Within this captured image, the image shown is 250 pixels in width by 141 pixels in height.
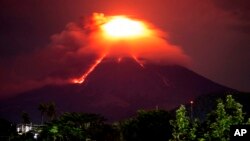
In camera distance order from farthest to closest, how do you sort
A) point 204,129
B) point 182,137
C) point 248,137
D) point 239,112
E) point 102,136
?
point 102,136 < point 204,129 < point 182,137 < point 239,112 < point 248,137

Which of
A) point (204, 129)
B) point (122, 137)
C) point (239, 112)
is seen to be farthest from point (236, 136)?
point (122, 137)

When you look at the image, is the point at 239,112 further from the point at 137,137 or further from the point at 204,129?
the point at 137,137

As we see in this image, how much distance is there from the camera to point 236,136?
25.7 meters

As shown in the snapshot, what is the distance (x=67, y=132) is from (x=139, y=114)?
17815 mm

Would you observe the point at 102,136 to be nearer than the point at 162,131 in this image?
No

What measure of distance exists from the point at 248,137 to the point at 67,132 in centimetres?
7055

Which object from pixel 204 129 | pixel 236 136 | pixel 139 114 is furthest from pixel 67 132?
pixel 236 136

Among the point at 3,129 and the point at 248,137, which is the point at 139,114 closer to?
the point at 3,129

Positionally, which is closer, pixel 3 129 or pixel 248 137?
pixel 248 137

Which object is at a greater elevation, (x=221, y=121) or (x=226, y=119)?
(x=226, y=119)

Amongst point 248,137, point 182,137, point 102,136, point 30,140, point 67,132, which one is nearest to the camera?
point 248,137

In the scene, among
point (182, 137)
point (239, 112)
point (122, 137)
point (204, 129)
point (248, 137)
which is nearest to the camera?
point (248, 137)

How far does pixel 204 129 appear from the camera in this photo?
210 feet

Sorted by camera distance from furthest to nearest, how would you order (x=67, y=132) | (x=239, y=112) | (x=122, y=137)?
1. (x=122, y=137)
2. (x=67, y=132)
3. (x=239, y=112)
